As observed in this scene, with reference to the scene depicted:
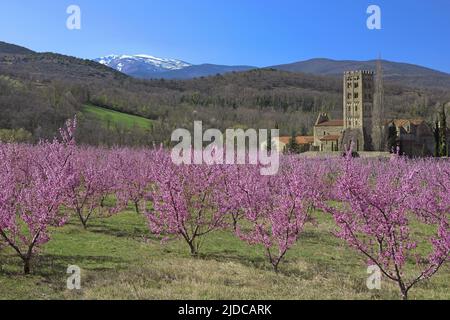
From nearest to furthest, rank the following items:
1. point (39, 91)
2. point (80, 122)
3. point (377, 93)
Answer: point (80, 122) → point (377, 93) → point (39, 91)

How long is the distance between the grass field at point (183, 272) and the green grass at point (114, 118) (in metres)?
87.8

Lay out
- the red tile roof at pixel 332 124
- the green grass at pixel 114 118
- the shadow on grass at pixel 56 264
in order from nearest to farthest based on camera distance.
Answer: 1. the shadow on grass at pixel 56 264
2. the red tile roof at pixel 332 124
3. the green grass at pixel 114 118

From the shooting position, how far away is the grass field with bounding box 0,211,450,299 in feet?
34.1

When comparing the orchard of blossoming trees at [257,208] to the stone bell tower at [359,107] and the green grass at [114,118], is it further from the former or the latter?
the green grass at [114,118]

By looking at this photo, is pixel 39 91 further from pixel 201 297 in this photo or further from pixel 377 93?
pixel 201 297

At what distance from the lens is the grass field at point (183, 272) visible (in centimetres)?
1038

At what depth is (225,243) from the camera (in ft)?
58.1

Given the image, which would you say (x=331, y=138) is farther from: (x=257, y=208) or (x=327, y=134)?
(x=257, y=208)

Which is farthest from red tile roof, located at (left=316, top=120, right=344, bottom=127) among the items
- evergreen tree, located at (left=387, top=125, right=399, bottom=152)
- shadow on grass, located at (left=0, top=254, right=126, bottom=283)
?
shadow on grass, located at (left=0, top=254, right=126, bottom=283)

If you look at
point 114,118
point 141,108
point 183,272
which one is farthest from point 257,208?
point 141,108

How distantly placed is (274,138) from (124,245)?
86.1 metres

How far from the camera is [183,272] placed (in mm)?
12266

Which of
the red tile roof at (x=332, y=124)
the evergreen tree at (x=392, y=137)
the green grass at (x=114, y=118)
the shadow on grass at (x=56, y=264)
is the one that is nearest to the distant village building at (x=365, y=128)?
the red tile roof at (x=332, y=124)
